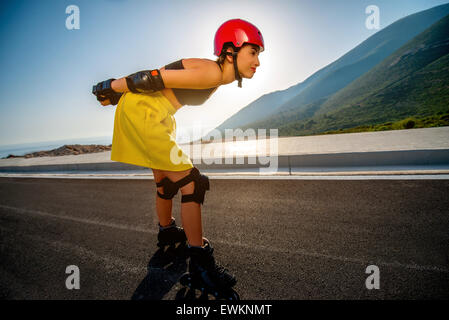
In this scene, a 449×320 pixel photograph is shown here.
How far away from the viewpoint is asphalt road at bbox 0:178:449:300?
1.64 metres

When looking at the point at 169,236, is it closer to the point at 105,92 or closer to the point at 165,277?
the point at 165,277

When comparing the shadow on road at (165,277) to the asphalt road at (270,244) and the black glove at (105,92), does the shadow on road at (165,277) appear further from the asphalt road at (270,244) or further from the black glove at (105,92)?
the black glove at (105,92)

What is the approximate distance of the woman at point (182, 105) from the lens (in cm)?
158

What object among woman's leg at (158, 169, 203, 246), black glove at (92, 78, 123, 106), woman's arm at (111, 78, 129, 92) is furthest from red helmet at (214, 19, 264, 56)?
woman's leg at (158, 169, 203, 246)

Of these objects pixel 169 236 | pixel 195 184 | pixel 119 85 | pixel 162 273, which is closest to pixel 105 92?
pixel 119 85

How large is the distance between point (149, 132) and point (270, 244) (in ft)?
5.19

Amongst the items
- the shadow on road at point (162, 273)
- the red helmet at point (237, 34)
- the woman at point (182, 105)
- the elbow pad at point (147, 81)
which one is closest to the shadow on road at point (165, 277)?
the shadow on road at point (162, 273)

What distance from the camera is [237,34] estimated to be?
1.64 m

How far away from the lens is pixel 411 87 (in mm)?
89062

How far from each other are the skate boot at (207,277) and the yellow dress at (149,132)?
705mm
